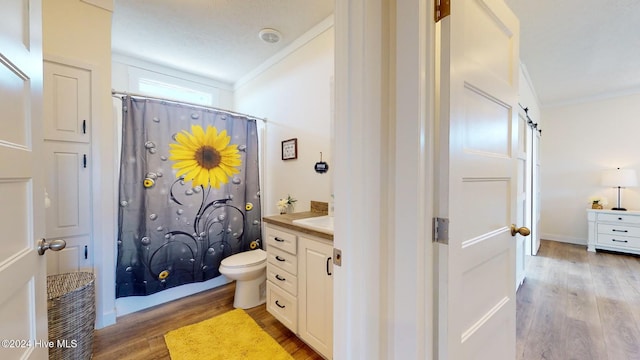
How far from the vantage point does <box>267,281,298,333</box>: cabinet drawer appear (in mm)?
1720

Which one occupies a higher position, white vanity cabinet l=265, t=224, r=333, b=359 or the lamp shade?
the lamp shade

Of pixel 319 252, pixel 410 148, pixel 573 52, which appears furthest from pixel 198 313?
pixel 573 52

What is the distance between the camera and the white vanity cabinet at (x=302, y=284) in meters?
1.48

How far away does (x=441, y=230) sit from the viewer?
804 millimetres

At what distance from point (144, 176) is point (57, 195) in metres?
0.54

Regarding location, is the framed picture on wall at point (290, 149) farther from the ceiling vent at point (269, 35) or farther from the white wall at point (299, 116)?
the ceiling vent at point (269, 35)

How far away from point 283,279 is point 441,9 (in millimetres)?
1777

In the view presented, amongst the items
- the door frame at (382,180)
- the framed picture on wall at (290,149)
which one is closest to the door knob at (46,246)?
the door frame at (382,180)

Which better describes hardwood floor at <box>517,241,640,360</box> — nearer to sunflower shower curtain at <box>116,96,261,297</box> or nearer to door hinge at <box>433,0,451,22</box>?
door hinge at <box>433,0,451,22</box>

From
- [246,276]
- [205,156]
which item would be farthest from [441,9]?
[205,156]

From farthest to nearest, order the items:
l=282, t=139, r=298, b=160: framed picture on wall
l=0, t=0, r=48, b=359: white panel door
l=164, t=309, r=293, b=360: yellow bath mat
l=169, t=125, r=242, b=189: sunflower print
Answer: l=282, t=139, r=298, b=160: framed picture on wall → l=169, t=125, r=242, b=189: sunflower print → l=164, t=309, r=293, b=360: yellow bath mat → l=0, t=0, r=48, b=359: white panel door

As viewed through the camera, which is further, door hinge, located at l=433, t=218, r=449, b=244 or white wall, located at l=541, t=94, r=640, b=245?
white wall, located at l=541, t=94, r=640, b=245

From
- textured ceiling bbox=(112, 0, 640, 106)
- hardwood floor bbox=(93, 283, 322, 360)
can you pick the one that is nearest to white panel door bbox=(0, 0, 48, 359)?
hardwood floor bbox=(93, 283, 322, 360)

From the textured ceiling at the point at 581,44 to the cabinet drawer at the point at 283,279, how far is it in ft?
8.77
